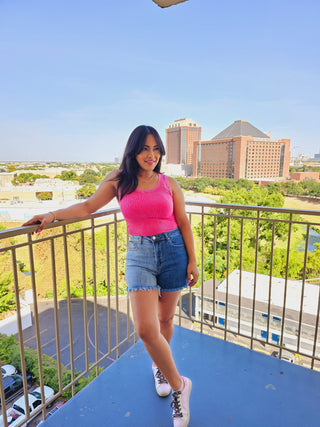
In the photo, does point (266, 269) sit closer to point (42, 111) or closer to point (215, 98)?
point (215, 98)

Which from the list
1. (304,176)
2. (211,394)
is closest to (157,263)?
(211,394)

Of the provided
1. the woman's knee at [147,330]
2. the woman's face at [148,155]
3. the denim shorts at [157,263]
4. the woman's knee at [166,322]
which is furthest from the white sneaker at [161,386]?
the woman's face at [148,155]

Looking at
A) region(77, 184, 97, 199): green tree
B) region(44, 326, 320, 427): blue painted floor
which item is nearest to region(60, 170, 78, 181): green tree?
region(77, 184, 97, 199): green tree

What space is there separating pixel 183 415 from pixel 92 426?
0.47 m

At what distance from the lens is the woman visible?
4.56ft

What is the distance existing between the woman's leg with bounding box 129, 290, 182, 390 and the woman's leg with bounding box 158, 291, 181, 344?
0.12 m

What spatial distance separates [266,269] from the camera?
20938 millimetres

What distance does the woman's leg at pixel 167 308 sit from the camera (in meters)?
1.53

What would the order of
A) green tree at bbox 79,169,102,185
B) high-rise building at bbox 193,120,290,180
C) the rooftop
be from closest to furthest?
1. green tree at bbox 79,169,102,185
2. high-rise building at bbox 193,120,290,180
3. the rooftop

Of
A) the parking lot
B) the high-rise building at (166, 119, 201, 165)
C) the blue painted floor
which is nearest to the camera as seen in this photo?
the blue painted floor

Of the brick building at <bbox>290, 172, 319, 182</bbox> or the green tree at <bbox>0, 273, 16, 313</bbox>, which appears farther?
the brick building at <bbox>290, 172, 319, 182</bbox>

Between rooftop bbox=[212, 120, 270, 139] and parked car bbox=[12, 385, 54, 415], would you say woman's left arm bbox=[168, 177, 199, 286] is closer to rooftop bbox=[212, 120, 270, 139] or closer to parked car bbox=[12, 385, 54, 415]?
parked car bbox=[12, 385, 54, 415]

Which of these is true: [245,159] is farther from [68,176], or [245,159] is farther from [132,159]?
[132,159]

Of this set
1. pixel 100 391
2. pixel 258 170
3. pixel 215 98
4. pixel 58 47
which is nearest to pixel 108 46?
pixel 58 47
